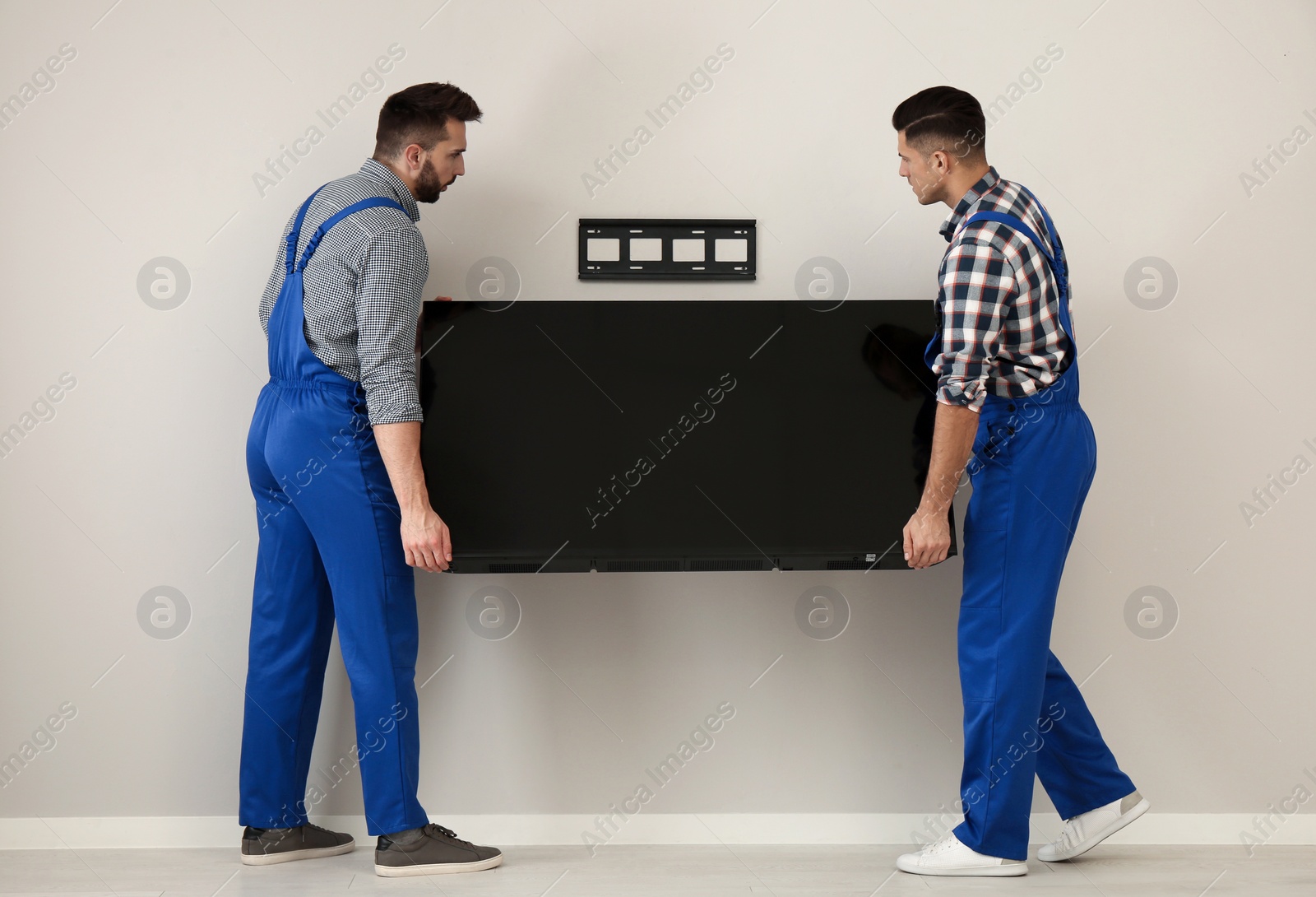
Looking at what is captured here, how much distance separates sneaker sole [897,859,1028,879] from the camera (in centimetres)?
185

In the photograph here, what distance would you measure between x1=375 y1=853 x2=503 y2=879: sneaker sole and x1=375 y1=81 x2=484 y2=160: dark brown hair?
57.1 inches

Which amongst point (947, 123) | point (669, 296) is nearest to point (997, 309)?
point (947, 123)

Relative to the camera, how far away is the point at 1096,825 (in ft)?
6.50

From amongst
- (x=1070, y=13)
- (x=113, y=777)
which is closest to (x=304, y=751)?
(x=113, y=777)

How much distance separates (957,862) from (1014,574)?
573 mm

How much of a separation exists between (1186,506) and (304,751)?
82.0 inches

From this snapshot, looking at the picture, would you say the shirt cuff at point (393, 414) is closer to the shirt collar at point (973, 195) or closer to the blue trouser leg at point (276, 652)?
the blue trouser leg at point (276, 652)

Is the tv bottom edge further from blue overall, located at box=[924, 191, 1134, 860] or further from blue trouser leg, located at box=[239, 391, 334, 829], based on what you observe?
blue trouser leg, located at box=[239, 391, 334, 829]

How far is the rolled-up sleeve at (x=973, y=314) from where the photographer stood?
5.64 ft

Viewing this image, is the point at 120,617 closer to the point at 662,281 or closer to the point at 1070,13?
the point at 662,281

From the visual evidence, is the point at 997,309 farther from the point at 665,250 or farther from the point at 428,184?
the point at 428,184

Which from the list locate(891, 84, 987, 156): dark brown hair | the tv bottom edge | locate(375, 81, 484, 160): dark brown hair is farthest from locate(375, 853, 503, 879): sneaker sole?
locate(891, 84, 987, 156): dark brown hair

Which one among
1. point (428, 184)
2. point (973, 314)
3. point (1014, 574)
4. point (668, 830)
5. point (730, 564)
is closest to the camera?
point (973, 314)

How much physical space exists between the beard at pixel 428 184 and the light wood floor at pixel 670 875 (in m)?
1.40
